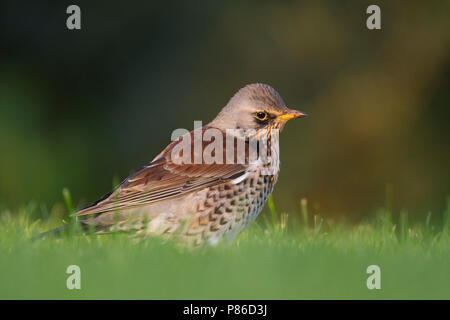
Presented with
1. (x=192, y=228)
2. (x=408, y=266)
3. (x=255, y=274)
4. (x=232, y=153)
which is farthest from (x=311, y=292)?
(x=232, y=153)

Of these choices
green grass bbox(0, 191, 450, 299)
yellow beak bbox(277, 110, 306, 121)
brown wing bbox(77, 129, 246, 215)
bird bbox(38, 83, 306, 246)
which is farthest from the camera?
yellow beak bbox(277, 110, 306, 121)

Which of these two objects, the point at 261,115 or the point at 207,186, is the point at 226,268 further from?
the point at 261,115

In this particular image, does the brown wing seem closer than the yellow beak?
Yes

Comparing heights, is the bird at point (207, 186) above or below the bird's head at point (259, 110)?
below

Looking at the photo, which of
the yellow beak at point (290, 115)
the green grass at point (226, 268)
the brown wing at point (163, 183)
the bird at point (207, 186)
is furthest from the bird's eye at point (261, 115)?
the green grass at point (226, 268)

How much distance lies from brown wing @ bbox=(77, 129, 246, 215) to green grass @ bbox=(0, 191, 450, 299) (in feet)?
0.84

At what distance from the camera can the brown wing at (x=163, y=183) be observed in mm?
4961

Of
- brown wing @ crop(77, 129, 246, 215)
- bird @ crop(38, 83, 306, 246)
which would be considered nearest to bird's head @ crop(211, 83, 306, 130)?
bird @ crop(38, 83, 306, 246)

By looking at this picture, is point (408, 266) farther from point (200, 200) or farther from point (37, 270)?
point (37, 270)

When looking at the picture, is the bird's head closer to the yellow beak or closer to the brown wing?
the yellow beak

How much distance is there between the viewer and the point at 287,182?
9.26m

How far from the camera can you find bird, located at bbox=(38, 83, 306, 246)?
4848mm

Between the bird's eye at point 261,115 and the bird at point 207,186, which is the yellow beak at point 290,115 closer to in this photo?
the bird at point 207,186

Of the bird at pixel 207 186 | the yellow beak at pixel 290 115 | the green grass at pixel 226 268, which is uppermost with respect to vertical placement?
the yellow beak at pixel 290 115
